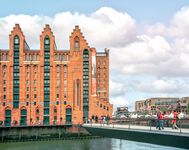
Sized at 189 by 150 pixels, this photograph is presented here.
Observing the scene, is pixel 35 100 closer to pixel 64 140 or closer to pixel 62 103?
pixel 62 103

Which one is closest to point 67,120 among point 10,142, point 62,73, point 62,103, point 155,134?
point 62,103

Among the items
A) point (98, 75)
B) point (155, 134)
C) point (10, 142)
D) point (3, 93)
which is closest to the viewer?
point (155, 134)

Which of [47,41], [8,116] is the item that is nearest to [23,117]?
[8,116]

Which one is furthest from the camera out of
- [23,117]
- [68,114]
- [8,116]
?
[68,114]

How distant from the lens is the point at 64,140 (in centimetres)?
10081

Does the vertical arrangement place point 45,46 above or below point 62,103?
above

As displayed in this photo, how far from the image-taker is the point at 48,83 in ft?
381

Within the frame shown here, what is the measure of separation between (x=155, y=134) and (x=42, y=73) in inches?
3513

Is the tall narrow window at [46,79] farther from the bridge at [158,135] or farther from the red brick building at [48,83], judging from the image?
the bridge at [158,135]

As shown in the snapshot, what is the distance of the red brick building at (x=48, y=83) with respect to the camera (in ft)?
374

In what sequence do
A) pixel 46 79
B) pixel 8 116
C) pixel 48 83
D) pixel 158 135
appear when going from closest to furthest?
pixel 158 135 → pixel 8 116 → pixel 48 83 → pixel 46 79

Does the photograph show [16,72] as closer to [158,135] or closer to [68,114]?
[68,114]

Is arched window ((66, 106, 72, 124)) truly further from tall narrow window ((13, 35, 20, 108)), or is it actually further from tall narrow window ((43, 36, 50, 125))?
tall narrow window ((13, 35, 20, 108))

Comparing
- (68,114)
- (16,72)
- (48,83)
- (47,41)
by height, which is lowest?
(68,114)
